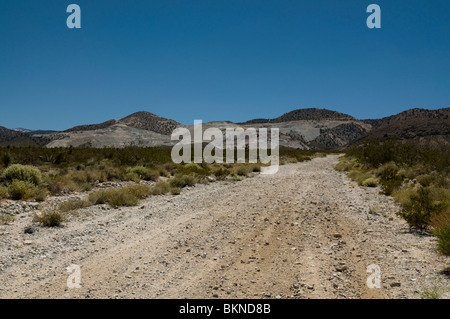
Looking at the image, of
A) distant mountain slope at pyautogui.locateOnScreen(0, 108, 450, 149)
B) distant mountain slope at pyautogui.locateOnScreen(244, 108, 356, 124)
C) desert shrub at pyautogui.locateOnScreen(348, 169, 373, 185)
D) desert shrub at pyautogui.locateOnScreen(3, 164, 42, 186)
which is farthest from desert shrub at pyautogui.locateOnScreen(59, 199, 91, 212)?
distant mountain slope at pyautogui.locateOnScreen(244, 108, 356, 124)

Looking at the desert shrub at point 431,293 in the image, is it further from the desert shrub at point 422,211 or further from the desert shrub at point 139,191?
the desert shrub at point 139,191

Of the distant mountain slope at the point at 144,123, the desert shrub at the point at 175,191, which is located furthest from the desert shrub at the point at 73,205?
the distant mountain slope at the point at 144,123

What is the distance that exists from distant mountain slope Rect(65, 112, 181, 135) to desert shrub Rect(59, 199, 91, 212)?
116426 millimetres

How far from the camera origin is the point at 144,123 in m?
138

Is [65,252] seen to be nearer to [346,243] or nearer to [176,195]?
[346,243]

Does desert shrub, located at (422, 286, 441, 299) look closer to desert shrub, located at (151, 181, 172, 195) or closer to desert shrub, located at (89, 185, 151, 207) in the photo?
desert shrub, located at (89, 185, 151, 207)

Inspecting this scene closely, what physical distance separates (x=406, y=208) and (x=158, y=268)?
666cm

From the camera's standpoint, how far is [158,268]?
17.4 feet

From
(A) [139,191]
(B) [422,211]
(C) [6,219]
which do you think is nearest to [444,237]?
(B) [422,211]

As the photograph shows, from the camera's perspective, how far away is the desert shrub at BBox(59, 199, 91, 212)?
971 centimetres

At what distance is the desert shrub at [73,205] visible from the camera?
9.71m

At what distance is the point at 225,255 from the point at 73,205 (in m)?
6.31

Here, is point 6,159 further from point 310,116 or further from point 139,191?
point 310,116
